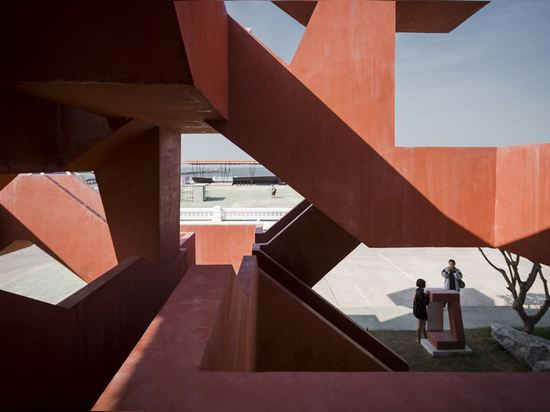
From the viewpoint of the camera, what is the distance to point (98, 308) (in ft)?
15.1

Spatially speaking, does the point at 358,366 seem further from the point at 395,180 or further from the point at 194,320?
the point at 194,320

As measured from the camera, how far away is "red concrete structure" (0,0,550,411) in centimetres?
203

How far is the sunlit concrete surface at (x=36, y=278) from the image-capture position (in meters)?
10.9

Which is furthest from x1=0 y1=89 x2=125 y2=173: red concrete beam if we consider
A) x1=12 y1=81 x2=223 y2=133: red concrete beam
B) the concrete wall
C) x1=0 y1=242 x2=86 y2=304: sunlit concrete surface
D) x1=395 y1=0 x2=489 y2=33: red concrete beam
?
x1=0 y1=242 x2=86 y2=304: sunlit concrete surface

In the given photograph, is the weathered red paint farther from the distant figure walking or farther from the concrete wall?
the distant figure walking

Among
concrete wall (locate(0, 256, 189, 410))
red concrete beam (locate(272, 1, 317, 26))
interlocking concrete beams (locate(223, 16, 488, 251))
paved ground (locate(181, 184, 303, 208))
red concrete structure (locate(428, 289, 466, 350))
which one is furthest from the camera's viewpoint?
paved ground (locate(181, 184, 303, 208))

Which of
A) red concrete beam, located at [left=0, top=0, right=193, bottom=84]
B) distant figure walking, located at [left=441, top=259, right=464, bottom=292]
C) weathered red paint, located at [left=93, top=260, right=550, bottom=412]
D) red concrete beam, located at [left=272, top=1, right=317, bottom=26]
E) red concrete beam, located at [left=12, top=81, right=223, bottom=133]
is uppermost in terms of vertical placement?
red concrete beam, located at [left=272, top=1, right=317, bottom=26]

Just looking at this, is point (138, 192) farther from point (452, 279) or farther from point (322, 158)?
point (452, 279)

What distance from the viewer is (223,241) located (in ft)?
41.3

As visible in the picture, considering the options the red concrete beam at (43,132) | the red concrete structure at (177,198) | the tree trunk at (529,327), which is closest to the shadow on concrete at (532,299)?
the tree trunk at (529,327)

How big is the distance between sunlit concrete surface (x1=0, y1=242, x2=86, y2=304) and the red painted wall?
12.6 ft

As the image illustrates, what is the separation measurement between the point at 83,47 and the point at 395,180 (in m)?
4.34

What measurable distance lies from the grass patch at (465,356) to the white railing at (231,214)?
7519 mm

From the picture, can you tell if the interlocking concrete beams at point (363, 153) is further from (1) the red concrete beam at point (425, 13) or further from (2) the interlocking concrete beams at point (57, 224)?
(2) the interlocking concrete beams at point (57, 224)
